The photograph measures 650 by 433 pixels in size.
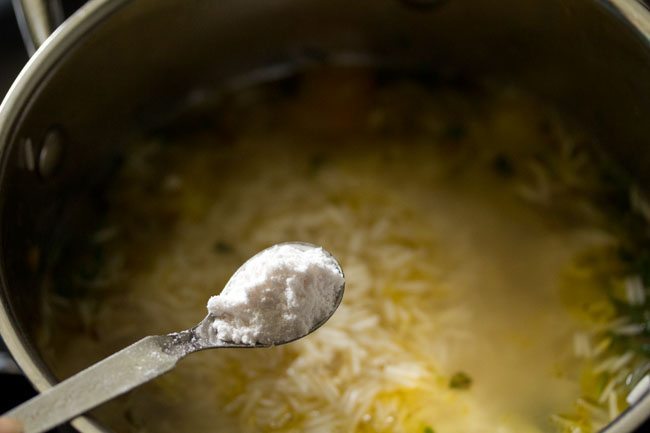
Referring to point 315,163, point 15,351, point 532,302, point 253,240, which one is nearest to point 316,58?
point 315,163

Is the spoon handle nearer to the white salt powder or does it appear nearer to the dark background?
the white salt powder

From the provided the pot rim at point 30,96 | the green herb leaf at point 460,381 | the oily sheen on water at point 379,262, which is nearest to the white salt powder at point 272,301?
the oily sheen on water at point 379,262

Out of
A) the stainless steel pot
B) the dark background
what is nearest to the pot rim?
the stainless steel pot

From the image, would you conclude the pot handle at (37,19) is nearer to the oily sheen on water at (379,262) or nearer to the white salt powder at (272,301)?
the oily sheen on water at (379,262)

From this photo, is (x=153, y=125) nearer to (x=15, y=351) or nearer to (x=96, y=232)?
(x=96, y=232)

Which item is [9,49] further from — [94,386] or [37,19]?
[94,386]
